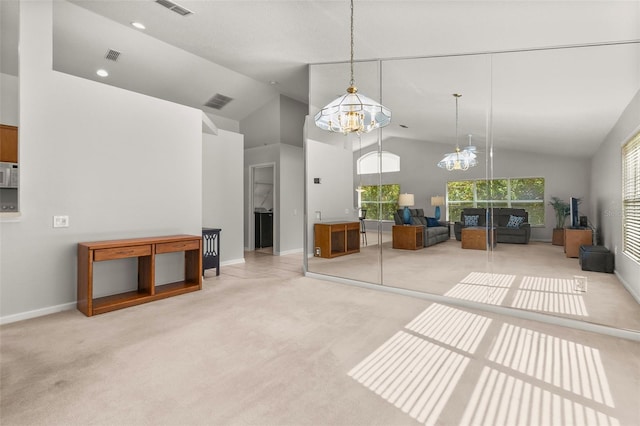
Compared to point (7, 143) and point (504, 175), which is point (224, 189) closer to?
point (7, 143)

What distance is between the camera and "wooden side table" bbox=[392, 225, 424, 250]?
13.0 feet

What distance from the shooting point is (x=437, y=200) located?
394cm

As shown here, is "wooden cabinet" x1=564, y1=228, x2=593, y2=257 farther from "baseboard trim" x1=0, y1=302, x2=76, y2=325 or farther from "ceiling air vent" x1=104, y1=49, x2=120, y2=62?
"ceiling air vent" x1=104, y1=49, x2=120, y2=62

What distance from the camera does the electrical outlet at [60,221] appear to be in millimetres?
3387

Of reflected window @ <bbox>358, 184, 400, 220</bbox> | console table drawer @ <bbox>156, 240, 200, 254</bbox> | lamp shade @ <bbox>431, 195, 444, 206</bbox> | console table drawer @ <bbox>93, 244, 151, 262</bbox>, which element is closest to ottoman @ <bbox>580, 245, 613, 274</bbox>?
lamp shade @ <bbox>431, 195, 444, 206</bbox>

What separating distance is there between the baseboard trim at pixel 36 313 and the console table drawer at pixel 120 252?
2.41 feet

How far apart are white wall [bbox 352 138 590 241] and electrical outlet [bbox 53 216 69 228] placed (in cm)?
397

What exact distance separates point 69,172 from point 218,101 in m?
4.34

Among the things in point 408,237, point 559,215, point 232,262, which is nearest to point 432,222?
point 408,237

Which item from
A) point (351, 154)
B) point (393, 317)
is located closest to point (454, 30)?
point (351, 154)

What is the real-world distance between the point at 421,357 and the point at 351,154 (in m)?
3.14

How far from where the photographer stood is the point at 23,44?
319 centimetres

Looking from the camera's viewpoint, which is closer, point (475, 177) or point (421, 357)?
point (421, 357)

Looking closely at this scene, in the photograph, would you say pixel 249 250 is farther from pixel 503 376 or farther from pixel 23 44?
pixel 503 376
